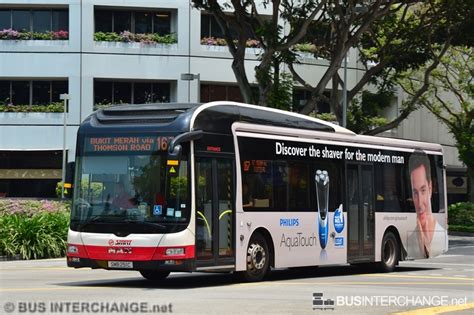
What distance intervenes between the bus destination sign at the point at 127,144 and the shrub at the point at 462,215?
125 ft

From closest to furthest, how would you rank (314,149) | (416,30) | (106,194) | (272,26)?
(106,194)
(314,149)
(272,26)
(416,30)

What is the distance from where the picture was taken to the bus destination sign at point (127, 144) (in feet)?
57.2

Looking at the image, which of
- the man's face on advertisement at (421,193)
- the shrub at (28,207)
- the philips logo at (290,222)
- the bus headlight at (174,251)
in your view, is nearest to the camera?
the bus headlight at (174,251)

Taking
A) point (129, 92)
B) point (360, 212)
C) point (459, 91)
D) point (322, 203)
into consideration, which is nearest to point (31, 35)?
point (129, 92)

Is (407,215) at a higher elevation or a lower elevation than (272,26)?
lower

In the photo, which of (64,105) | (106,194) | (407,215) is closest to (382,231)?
(407,215)

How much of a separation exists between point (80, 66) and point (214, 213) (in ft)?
126

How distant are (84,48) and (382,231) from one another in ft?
113

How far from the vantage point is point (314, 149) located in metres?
20.9

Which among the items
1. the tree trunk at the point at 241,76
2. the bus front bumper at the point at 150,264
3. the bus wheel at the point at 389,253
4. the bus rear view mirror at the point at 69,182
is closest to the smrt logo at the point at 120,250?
the bus front bumper at the point at 150,264

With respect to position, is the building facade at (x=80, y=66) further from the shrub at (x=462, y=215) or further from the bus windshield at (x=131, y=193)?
the bus windshield at (x=131, y=193)

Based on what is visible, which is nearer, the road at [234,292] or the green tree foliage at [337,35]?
the road at [234,292]

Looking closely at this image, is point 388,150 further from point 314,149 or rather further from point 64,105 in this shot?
point 64,105

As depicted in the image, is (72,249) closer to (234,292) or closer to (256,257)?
(234,292)
